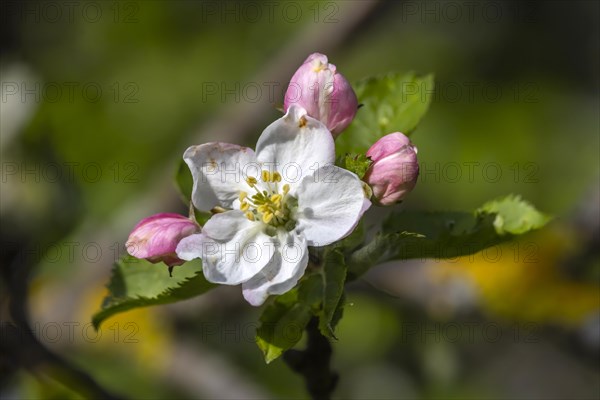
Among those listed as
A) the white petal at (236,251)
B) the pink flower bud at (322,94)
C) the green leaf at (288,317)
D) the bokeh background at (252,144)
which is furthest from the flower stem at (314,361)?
the bokeh background at (252,144)

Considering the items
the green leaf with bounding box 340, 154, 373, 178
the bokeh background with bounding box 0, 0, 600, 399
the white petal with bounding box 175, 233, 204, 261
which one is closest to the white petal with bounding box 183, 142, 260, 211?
the white petal with bounding box 175, 233, 204, 261

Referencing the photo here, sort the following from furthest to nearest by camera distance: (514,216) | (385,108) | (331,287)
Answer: (385,108) → (514,216) → (331,287)

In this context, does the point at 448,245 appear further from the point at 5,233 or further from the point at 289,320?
the point at 5,233

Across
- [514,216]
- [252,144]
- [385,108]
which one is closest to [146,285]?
[385,108]

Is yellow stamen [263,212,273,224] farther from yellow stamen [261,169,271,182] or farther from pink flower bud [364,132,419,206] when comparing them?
pink flower bud [364,132,419,206]

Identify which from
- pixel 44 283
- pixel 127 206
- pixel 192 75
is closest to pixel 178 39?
pixel 192 75

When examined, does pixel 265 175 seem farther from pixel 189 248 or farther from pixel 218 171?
pixel 189 248
